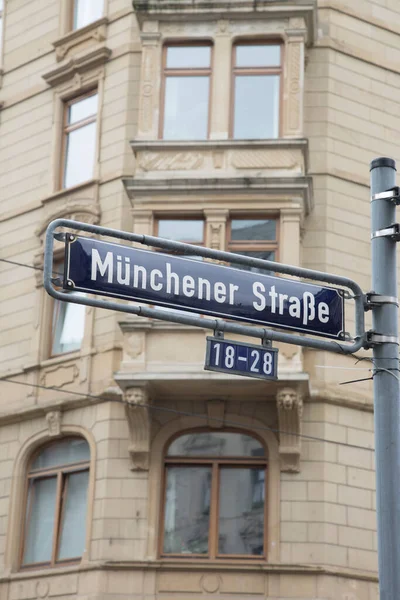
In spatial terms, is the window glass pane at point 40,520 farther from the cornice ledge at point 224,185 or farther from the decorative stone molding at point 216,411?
the cornice ledge at point 224,185

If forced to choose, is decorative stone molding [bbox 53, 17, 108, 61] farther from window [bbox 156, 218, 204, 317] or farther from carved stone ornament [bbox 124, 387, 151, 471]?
carved stone ornament [bbox 124, 387, 151, 471]

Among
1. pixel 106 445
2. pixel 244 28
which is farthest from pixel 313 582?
pixel 244 28

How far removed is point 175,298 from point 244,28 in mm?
13189

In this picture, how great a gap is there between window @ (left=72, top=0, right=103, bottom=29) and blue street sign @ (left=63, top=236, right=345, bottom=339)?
14889mm

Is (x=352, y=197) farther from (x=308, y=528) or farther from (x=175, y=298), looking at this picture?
(x=175, y=298)

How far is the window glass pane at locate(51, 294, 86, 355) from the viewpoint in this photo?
20.7 m

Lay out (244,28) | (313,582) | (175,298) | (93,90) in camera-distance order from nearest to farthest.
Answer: (175,298) < (313,582) < (244,28) < (93,90)

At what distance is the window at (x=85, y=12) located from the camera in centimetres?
2261

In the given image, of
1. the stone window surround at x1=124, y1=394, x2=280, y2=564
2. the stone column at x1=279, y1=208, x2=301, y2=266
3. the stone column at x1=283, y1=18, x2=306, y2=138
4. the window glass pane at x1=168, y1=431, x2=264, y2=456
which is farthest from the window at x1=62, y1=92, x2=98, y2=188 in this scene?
the window glass pane at x1=168, y1=431, x2=264, y2=456

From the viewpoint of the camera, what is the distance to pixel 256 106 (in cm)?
2061

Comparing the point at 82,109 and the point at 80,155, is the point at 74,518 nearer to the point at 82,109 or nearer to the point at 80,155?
the point at 80,155

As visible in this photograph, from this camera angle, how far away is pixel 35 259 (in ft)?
70.5

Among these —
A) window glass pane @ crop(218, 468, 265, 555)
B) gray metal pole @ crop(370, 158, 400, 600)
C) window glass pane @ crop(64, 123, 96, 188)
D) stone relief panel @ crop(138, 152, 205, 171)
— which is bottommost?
gray metal pole @ crop(370, 158, 400, 600)

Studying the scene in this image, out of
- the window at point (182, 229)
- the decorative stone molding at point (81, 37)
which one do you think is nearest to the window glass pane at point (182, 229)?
the window at point (182, 229)
